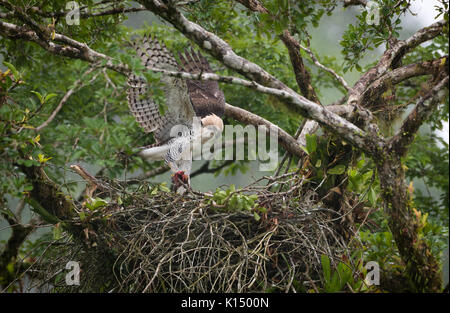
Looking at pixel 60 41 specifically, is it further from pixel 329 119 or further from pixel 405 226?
pixel 405 226

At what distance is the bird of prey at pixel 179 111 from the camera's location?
411cm

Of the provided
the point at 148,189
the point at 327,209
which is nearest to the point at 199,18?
the point at 148,189

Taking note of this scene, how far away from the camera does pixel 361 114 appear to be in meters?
3.12

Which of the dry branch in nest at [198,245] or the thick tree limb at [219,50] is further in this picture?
the dry branch in nest at [198,245]

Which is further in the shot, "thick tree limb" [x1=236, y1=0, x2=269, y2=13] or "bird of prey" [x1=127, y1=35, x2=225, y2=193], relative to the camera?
"bird of prey" [x1=127, y1=35, x2=225, y2=193]

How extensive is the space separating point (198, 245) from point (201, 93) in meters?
1.72

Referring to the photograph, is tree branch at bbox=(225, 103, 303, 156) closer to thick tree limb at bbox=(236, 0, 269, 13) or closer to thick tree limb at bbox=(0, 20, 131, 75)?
thick tree limb at bbox=(236, 0, 269, 13)

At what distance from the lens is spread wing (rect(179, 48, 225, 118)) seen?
4145mm

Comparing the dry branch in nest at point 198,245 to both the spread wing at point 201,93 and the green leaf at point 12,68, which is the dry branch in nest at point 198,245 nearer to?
the green leaf at point 12,68

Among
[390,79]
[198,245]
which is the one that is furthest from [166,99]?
[390,79]

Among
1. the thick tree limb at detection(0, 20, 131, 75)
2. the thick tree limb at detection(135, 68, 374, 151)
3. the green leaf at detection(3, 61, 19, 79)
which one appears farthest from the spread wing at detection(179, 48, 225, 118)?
the green leaf at detection(3, 61, 19, 79)

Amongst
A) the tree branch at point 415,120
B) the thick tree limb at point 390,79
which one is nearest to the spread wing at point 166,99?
the thick tree limb at point 390,79
